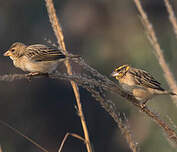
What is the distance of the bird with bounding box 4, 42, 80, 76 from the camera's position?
4.62m

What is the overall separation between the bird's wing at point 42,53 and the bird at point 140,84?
2.87 ft

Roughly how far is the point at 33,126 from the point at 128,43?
3737 mm

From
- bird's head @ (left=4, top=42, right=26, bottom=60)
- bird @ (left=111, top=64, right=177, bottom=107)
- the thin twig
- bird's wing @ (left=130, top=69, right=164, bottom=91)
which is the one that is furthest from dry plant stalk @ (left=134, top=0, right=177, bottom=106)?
bird's head @ (left=4, top=42, right=26, bottom=60)

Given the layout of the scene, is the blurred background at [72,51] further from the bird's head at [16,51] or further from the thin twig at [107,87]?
the thin twig at [107,87]

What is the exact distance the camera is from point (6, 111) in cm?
1201

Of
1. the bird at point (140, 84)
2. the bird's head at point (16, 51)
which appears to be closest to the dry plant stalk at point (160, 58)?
the bird at point (140, 84)

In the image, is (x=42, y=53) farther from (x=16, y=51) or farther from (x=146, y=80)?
(x=146, y=80)

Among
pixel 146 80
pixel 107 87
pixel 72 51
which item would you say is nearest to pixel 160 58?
pixel 107 87

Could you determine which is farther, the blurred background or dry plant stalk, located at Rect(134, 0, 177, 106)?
the blurred background

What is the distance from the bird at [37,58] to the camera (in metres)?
4.62

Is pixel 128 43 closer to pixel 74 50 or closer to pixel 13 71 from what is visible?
pixel 74 50

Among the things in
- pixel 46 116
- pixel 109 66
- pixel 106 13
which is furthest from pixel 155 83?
pixel 106 13

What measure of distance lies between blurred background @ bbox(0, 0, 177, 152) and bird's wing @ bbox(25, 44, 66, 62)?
657 centimetres

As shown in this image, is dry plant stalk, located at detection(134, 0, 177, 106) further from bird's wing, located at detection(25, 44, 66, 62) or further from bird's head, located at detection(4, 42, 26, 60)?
bird's head, located at detection(4, 42, 26, 60)
